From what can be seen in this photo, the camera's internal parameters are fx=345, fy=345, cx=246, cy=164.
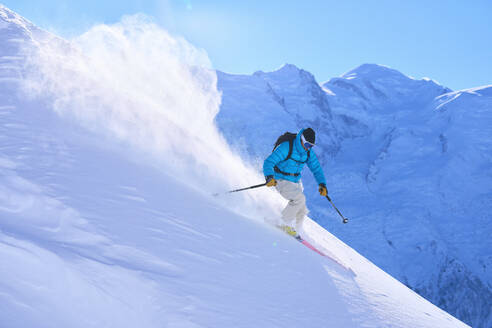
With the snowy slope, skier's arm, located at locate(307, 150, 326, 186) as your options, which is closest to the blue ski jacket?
skier's arm, located at locate(307, 150, 326, 186)

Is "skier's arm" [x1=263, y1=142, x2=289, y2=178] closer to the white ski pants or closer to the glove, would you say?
the glove

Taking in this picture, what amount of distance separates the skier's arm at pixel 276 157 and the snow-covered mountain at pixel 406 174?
153 ft

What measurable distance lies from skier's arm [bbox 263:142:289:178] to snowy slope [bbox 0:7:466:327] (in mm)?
854

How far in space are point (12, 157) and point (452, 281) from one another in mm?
54454

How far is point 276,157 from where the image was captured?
221 inches

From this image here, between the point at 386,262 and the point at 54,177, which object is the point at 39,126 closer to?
the point at 54,177

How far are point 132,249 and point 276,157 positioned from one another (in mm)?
3390

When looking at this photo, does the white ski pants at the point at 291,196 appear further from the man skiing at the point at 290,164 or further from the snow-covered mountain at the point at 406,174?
the snow-covered mountain at the point at 406,174

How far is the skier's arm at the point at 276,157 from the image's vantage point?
5531 millimetres

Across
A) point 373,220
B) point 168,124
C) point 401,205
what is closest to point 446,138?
point 401,205

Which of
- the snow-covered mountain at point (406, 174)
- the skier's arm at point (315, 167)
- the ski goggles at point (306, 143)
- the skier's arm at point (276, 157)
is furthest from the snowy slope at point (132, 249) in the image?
the snow-covered mountain at point (406, 174)

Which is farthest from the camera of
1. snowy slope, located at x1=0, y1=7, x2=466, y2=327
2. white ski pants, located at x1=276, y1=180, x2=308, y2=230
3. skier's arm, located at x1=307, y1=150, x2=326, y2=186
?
skier's arm, located at x1=307, y1=150, x2=326, y2=186

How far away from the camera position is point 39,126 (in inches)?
194

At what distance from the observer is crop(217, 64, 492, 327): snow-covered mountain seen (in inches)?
1858
